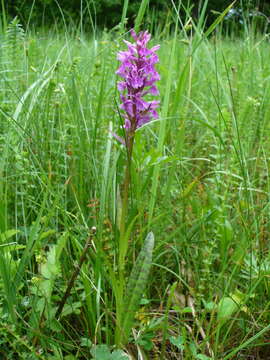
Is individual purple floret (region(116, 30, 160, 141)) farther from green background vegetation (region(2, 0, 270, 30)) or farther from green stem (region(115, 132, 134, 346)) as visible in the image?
green background vegetation (region(2, 0, 270, 30))

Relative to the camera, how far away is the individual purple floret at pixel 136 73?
1.00 metres

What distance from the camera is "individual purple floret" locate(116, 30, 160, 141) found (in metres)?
1.00

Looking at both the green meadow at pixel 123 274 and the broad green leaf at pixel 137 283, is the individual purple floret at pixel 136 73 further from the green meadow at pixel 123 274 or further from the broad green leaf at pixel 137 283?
the broad green leaf at pixel 137 283

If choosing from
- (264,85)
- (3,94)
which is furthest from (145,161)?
(264,85)

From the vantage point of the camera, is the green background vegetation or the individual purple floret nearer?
the individual purple floret

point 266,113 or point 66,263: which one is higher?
point 266,113

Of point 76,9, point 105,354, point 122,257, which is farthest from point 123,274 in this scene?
point 76,9

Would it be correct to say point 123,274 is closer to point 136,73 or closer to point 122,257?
point 122,257

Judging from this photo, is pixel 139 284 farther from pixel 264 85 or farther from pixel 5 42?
pixel 264 85

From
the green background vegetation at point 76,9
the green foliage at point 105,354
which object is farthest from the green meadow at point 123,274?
the green background vegetation at point 76,9

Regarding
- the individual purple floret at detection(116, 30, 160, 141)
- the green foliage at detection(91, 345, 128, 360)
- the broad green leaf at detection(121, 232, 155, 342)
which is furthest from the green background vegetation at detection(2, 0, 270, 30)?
the green foliage at detection(91, 345, 128, 360)

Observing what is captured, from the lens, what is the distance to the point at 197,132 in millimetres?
2068

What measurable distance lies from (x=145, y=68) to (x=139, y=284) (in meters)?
0.50

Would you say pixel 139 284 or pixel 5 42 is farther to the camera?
pixel 5 42
